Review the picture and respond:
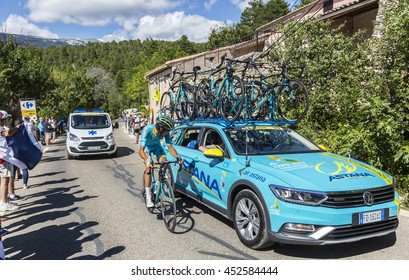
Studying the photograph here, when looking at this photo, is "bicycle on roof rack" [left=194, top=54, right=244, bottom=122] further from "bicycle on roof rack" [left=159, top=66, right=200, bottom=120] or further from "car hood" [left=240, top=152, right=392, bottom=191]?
"car hood" [left=240, top=152, right=392, bottom=191]

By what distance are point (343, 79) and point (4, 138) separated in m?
8.27

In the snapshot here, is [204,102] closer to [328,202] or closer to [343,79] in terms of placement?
[343,79]

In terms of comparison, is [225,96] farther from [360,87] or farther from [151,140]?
[360,87]

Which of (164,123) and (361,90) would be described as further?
(361,90)

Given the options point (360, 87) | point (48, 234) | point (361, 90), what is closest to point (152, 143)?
point (48, 234)

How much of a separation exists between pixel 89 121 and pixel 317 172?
40.3 ft

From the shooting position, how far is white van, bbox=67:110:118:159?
44.9ft

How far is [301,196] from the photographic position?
3.89 metres

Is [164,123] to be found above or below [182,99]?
below

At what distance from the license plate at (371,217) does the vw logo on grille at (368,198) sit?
12 cm

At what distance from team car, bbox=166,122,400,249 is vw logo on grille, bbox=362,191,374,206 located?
11 millimetres

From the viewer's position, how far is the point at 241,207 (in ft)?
15.0

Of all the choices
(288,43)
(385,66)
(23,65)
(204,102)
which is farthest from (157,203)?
(23,65)

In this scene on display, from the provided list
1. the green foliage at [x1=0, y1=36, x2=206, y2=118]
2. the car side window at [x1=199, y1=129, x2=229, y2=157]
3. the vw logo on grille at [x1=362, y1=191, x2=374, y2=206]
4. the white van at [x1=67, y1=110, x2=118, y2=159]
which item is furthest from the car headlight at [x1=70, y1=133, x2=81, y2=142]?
the vw logo on grille at [x1=362, y1=191, x2=374, y2=206]
